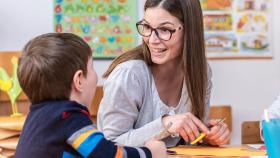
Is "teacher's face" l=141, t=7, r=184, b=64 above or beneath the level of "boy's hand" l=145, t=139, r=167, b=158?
above

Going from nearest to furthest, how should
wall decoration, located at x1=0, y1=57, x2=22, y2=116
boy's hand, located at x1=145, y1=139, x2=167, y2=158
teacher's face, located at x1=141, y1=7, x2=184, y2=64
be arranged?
boy's hand, located at x1=145, y1=139, x2=167, y2=158, teacher's face, located at x1=141, y1=7, x2=184, y2=64, wall decoration, located at x1=0, y1=57, x2=22, y2=116

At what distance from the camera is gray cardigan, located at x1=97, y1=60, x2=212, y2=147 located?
1.48 metres

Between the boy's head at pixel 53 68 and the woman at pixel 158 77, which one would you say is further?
the woman at pixel 158 77

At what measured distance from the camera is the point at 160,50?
1562mm

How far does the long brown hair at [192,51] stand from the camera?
1.54 metres

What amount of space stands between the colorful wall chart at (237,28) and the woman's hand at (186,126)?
1.56 metres

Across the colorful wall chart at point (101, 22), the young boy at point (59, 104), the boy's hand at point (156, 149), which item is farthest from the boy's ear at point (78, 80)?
the colorful wall chart at point (101, 22)

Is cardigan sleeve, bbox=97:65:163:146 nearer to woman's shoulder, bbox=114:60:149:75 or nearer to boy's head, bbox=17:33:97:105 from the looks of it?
woman's shoulder, bbox=114:60:149:75

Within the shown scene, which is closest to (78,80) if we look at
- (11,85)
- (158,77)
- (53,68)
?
(53,68)

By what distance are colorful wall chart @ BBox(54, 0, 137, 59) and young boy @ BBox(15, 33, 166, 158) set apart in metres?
1.76

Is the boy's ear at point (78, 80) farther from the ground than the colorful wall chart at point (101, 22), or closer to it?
closer to it

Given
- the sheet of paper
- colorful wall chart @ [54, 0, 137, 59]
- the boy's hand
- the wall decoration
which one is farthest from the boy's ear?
colorful wall chart @ [54, 0, 137, 59]

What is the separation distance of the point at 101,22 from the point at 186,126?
1.51 meters

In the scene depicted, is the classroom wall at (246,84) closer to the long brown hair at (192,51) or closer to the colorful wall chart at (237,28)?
the colorful wall chart at (237,28)
